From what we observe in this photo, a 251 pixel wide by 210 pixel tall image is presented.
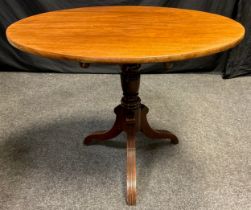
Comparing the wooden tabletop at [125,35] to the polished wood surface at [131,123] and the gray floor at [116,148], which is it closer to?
the polished wood surface at [131,123]

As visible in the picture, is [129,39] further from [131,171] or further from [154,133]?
[154,133]

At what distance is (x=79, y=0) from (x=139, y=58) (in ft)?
5.97

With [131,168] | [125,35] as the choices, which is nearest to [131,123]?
[131,168]

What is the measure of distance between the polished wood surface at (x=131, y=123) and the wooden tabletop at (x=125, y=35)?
0.22 meters

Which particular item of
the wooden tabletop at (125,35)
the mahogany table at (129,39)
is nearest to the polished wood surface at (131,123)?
the mahogany table at (129,39)

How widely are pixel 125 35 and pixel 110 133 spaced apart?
0.69m

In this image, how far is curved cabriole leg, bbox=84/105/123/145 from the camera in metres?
1.54

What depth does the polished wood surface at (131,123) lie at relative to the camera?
1328 millimetres

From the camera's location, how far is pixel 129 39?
1024mm

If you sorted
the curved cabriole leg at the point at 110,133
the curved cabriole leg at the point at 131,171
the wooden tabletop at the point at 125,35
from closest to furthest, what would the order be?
the wooden tabletop at the point at 125,35 → the curved cabriole leg at the point at 131,171 → the curved cabriole leg at the point at 110,133

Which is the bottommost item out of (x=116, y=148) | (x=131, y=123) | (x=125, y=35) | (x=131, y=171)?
(x=116, y=148)

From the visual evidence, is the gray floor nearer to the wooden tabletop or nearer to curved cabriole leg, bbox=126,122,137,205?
curved cabriole leg, bbox=126,122,137,205

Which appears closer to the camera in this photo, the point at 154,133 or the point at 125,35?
the point at 125,35

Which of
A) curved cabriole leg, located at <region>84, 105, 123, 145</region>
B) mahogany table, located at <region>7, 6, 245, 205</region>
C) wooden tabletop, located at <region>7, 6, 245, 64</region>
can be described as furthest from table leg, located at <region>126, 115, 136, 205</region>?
wooden tabletop, located at <region>7, 6, 245, 64</region>
